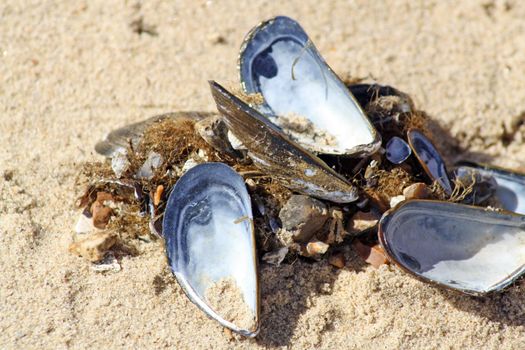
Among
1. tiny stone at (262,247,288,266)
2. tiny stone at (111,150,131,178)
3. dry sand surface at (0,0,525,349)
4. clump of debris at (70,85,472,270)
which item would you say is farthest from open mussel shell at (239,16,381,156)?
tiny stone at (111,150,131,178)

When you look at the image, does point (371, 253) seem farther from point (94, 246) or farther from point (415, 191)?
point (94, 246)

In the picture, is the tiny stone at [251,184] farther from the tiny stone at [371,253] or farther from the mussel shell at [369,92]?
the mussel shell at [369,92]

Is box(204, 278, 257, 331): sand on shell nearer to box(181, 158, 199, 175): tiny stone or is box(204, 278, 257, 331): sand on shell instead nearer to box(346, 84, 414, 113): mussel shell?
box(181, 158, 199, 175): tiny stone

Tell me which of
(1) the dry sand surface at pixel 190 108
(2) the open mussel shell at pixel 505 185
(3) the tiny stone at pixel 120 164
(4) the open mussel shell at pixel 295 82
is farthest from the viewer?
(2) the open mussel shell at pixel 505 185

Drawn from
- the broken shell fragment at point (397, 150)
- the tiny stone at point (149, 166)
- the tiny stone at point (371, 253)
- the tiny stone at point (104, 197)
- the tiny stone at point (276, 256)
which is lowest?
the tiny stone at point (371, 253)

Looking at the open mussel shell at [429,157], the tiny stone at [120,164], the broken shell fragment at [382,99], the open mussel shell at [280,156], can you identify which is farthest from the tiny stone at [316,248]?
the tiny stone at [120,164]

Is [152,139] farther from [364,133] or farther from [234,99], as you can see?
[364,133]

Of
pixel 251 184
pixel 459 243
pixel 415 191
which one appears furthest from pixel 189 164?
pixel 459 243

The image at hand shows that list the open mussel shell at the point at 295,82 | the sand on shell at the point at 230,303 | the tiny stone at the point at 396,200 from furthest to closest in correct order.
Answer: the open mussel shell at the point at 295,82 < the tiny stone at the point at 396,200 < the sand on shell at the point at 230,303
